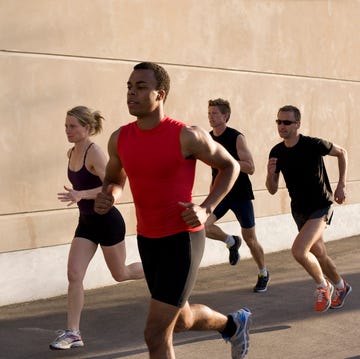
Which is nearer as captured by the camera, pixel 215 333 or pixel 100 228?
pixel 100 228

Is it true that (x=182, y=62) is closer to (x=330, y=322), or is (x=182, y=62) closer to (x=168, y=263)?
(x=330, y=322)

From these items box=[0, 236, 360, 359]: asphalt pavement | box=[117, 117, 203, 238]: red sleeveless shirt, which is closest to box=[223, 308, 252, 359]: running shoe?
box=[0, 236, 360, 359]: asphalt pavement

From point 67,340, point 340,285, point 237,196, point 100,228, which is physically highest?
point 100,228

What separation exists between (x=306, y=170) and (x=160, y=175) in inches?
122

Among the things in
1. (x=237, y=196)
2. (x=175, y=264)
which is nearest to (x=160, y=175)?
(x=175, y=264)

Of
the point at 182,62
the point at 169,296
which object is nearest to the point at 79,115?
the point at 169,296

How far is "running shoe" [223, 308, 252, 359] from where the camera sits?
19.6 ft

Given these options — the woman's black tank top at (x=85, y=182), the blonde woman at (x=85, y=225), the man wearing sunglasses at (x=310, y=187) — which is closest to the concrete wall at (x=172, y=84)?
the blonde woman at (x=85, y=225)

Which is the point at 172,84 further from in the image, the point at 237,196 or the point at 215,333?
the point at 215,333

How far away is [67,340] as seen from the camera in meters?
6.76

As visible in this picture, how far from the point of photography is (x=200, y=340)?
22.9 feet

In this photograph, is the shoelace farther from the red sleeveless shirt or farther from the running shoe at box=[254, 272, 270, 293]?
the red sleeveless shirt

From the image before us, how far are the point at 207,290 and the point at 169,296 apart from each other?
414 cm

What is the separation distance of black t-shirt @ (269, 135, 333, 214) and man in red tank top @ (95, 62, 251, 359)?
2.72m
